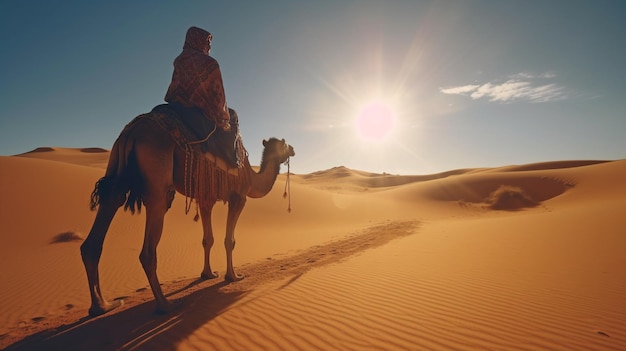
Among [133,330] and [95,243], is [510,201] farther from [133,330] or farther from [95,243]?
[95,243]

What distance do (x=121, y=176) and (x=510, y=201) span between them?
2440 cm

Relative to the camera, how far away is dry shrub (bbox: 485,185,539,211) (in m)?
19.7

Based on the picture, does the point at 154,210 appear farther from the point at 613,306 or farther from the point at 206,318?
the point at 613,306

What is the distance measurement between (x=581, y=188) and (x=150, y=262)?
89.0 feet

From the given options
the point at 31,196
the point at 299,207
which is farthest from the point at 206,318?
the point at 299,207

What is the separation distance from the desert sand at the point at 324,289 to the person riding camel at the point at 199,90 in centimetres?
266

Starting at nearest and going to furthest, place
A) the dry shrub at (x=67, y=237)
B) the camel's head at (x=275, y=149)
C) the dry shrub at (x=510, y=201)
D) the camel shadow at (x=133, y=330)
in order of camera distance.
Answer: the camel shadow at (x=133, y=330) < the camel's head at (x=275, y=149) < the dry shrub at (x=67, y=237) < the dry shrub at (x=510, y=201)

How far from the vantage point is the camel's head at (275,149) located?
6.51m

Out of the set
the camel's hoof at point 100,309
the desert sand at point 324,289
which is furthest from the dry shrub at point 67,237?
the camel's hoof at point 100,309

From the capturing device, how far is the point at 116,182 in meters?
3.71

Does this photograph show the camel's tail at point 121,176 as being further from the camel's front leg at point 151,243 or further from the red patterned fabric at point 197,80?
the red patterned fabric at point 197,80

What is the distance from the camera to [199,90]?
4.38m

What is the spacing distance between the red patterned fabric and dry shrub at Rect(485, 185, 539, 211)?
71.9ft

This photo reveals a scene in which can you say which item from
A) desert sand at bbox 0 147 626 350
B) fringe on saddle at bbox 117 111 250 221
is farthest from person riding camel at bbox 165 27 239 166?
desert sand at bbox 0 147 626 350
